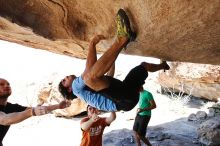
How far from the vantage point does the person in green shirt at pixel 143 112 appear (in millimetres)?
6203

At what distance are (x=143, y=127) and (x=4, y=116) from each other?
353cm

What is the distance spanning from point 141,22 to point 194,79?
6084 millimetres

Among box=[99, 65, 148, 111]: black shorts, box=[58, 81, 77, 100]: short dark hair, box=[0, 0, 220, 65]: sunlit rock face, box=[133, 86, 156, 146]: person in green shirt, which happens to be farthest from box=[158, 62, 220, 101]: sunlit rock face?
box=[58, 81, 77, 100]: short dark hair

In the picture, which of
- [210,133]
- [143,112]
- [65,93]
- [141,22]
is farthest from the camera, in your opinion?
[210,133]

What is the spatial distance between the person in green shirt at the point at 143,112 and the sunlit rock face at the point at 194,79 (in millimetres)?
3251

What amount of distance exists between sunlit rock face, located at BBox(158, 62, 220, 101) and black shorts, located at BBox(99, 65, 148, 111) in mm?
5371

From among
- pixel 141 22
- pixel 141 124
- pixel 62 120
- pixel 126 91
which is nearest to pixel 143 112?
pixel 141 124

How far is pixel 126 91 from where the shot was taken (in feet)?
12.5

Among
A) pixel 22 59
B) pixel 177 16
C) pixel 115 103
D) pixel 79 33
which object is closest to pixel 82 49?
pixel 79 33

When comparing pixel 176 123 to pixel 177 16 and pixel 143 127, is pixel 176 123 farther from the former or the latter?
pixel 177 16

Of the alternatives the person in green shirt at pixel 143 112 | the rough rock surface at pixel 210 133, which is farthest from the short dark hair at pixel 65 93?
the rough rock surface at pixel 210 133

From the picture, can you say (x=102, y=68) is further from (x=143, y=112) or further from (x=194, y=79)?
(x=194, y=79)

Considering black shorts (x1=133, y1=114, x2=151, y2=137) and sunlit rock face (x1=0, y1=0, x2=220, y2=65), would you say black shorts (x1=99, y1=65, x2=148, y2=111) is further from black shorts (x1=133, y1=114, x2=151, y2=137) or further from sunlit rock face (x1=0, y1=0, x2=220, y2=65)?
black shorts (x1=133, y1=114, x2=151, y2=137)

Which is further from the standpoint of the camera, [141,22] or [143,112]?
[143,112]
